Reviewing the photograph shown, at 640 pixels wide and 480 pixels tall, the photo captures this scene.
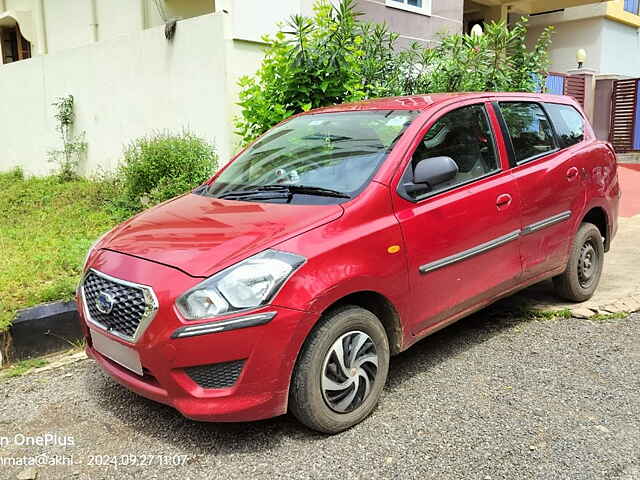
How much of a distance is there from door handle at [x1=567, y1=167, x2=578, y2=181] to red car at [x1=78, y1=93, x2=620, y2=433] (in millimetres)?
18

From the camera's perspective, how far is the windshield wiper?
134 inches

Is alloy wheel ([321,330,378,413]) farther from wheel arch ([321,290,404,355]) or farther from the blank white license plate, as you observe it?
the blank white license plate

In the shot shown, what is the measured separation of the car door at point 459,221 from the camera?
11.3 ft

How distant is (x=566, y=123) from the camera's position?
4.96 meters

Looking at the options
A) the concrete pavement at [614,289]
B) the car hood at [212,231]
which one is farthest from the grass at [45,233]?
the concrete pavement at [614,289]

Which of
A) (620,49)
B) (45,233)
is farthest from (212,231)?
(620,49)

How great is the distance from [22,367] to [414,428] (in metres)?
2.74

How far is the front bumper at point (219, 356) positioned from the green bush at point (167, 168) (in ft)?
15.2

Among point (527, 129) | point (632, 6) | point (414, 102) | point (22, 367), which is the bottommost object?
point (22, 367)

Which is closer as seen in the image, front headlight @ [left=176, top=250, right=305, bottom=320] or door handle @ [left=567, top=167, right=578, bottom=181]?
front headlight @ [left=176, top=250, right=305, bottom=320]

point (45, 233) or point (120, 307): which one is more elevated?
point (120, 307)

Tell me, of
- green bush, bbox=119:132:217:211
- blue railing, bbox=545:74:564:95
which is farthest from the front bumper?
blue railing, bbox=545:74:564:95

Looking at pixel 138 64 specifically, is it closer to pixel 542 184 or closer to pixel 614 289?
pixel 542 184

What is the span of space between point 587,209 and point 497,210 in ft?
4.34
